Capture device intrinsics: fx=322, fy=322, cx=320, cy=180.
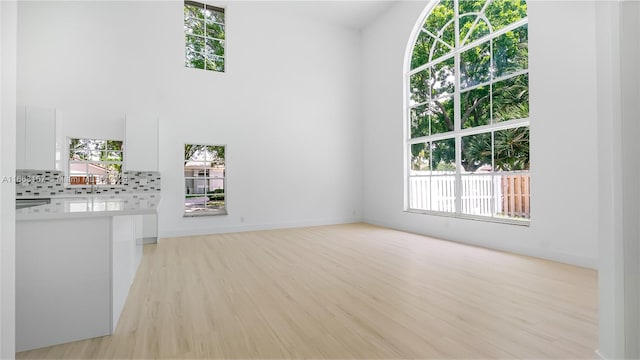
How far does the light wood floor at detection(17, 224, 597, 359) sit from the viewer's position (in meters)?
1.95

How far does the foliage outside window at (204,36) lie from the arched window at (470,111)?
4.04 meters

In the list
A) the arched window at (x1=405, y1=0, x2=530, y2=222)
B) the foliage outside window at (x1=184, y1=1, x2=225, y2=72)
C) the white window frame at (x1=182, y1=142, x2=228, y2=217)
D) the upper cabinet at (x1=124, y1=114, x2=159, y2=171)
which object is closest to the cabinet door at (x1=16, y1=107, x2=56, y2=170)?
the upper cabinet at (x1=124, y1=114, x2=159, y2=171)

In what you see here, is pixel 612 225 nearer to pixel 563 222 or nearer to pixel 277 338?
pixel 277 338

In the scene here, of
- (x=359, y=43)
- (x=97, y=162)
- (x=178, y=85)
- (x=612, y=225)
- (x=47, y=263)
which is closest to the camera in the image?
(x=612, y=225)

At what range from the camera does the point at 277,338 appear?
6.82 feet

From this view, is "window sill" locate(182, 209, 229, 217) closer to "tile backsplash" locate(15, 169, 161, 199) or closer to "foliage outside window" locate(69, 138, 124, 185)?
"tile backsplash" locate(15, 169, 161, 199)

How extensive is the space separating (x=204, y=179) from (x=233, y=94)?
6.15ft

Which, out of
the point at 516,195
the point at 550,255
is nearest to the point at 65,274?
the point at 550,255

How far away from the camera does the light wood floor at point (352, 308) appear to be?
6.40 feet

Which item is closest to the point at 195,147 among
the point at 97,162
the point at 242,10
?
the point at 97,162

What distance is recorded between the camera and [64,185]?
529 cm

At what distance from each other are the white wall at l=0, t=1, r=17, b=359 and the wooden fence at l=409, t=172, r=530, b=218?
530 centimetres

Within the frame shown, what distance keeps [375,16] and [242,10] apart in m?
3.04

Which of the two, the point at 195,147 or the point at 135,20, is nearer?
the point at 135,20
